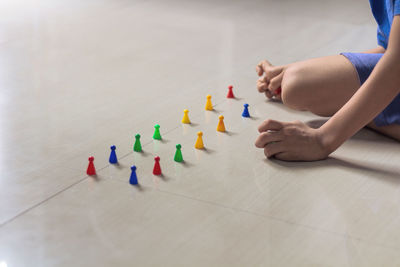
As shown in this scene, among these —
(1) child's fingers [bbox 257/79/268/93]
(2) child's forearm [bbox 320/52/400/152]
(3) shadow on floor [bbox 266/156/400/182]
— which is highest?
(2) child's forearm [bbox 320/52/400/152]

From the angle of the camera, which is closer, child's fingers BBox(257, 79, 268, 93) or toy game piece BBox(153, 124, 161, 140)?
toy game piece BBox(153, 124, 161, 140)

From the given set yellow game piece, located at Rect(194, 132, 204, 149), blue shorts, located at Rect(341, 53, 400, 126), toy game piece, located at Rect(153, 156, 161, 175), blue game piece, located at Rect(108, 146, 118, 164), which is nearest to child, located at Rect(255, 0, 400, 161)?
blue shorts, located at Rect(341, 53, 400, 126)

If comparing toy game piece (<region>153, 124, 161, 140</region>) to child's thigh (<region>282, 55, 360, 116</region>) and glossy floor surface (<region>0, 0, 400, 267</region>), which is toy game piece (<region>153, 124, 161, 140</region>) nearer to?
glossy floor surface (<region>0, 0, 400, 267</region>)

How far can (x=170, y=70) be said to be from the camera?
8.09 ft

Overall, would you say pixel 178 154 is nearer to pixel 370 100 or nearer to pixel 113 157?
pixel 113 157

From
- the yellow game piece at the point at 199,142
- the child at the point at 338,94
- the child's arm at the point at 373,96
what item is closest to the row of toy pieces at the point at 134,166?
the yellow game piece at the point at 199,142

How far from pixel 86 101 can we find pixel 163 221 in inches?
33.7

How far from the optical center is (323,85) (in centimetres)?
194

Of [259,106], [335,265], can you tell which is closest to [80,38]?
[259,106]

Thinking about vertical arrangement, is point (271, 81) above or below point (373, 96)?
below

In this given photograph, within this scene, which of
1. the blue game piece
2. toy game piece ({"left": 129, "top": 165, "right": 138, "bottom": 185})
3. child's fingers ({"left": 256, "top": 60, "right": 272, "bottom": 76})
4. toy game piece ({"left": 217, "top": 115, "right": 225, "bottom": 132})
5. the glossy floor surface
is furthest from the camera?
child's fingers ({"left": 256, "top": 60, "right": 272, "bottom": 76})

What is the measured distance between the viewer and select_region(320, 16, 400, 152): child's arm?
5.19 feet

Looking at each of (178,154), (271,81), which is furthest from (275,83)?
(178,154)

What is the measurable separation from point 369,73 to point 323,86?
0.15m
